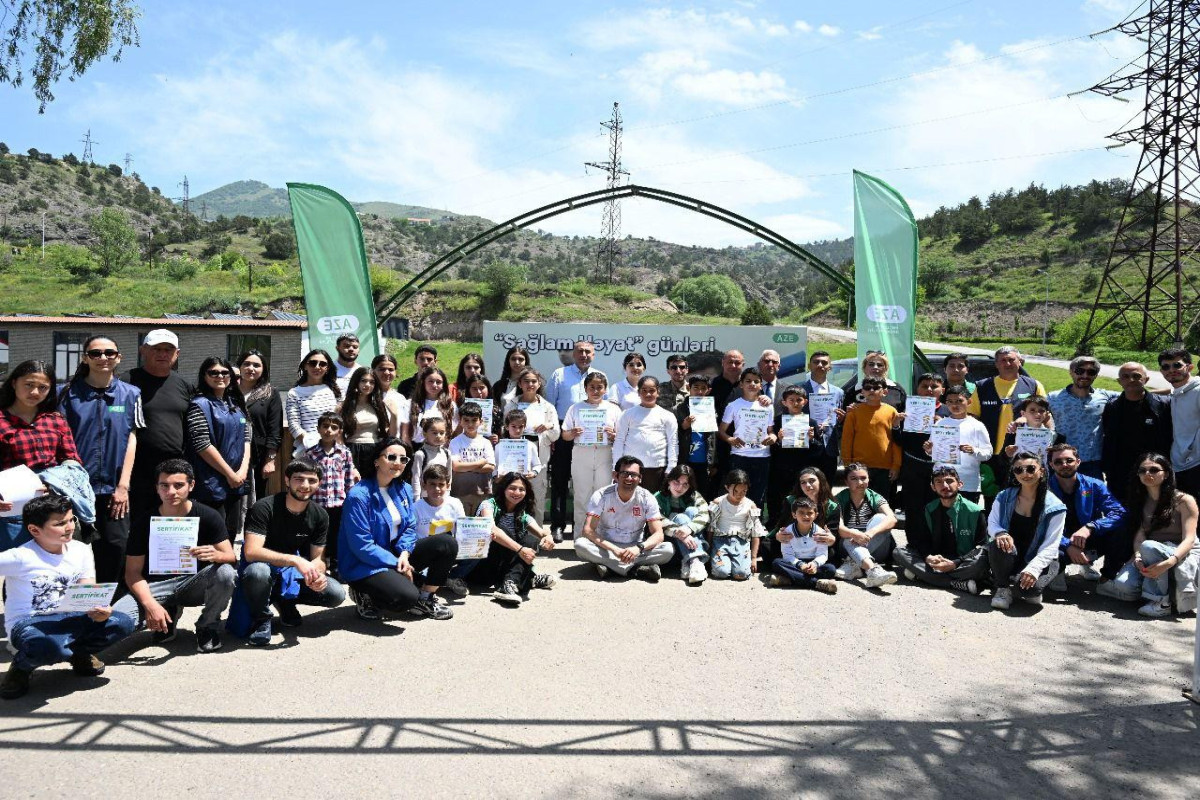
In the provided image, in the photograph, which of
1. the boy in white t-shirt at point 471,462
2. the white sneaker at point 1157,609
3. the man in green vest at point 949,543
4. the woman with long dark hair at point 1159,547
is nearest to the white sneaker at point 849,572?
the man in green vest at point 949,543

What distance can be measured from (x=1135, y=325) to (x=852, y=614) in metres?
45.2

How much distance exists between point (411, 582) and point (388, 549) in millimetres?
333

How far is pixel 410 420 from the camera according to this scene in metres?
7.31

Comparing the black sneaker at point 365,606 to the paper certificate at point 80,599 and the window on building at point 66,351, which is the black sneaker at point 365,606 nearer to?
the paper certificate at point 80,599

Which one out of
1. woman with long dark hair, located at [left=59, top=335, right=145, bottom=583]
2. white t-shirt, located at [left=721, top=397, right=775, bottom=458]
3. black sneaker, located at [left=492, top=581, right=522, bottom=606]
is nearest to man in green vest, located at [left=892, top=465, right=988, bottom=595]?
white t-shirt, located at [left=721, top=397, right=775, bottom=458]

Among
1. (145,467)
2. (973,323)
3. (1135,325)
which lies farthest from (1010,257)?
(145,467)

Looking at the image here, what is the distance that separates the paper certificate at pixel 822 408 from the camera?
7957mm

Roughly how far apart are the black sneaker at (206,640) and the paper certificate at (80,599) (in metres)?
0.74

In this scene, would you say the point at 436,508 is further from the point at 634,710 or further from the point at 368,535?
the point at 634,710

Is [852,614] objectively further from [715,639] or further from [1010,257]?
[1010,257]

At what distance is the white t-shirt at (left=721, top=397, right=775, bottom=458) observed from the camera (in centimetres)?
769

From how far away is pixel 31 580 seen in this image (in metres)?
4.36

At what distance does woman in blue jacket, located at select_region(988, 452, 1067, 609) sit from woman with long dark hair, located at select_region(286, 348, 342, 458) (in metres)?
5.52

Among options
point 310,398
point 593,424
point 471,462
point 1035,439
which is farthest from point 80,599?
point 1035,439
